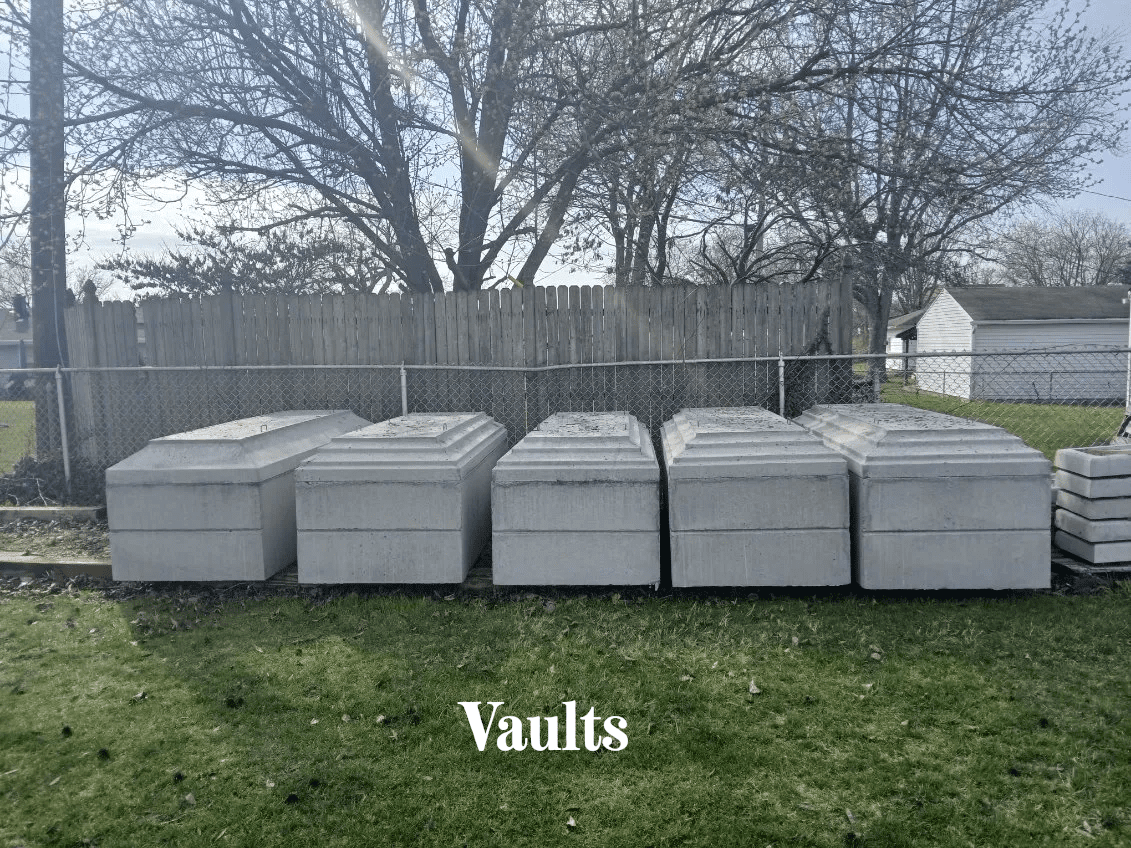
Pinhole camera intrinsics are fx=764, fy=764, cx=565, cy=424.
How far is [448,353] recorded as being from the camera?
8898mm

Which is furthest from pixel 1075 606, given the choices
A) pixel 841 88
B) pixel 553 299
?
pixel 841 88

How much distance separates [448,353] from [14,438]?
Answer: 11.8 meters

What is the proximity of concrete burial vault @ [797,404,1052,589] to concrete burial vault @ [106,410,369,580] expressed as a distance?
4362 mm

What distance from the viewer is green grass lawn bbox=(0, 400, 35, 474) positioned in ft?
35.2

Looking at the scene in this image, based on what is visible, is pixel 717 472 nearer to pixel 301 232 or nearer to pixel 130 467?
pixel 130 467

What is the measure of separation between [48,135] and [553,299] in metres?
6.27

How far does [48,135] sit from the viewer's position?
8984 mm

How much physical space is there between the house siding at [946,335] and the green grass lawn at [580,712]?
72.2ft

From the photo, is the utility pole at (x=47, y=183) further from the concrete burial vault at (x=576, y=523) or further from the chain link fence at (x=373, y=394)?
the concrete burial vault at (x=576, y=523)

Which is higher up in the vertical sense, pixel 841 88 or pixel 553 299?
pixel 841 88

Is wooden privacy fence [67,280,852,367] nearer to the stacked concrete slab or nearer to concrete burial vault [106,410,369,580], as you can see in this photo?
the stacked concrete slab

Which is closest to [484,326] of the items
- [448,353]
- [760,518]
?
[448,353]

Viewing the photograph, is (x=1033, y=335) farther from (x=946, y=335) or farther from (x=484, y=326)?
(x=484, y=326)

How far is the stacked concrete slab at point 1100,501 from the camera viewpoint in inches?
217
